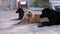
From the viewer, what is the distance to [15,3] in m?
12.1

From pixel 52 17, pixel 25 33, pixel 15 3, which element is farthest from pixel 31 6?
pixel 25 33

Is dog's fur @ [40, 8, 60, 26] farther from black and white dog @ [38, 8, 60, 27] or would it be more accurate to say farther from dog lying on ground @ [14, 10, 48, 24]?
Answer: dog lying on ground @ [14, 10, 48, 24]

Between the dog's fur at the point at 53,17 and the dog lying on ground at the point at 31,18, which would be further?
the dog lying on ground at the point at 31,18

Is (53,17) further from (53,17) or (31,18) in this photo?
(31,18)

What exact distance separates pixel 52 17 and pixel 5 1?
22.5 feet

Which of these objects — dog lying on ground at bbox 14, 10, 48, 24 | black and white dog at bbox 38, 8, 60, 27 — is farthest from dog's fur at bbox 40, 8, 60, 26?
dog lying on ground at bbox 14, 10, 48, 24

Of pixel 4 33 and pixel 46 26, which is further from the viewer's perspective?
pixel 46 26

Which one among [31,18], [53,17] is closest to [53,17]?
[53,17]

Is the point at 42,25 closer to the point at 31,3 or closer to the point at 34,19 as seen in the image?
the point at 34,19

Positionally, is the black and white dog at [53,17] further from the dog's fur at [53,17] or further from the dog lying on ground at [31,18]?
the dog lying on ground at [31,18]

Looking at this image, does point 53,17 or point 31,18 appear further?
point 31,18

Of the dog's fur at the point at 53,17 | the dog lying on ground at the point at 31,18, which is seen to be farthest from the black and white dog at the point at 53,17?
the dog lying on ground at the point at 31,18

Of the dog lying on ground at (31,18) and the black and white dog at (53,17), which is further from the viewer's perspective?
the dog lying on ground at (31,18)

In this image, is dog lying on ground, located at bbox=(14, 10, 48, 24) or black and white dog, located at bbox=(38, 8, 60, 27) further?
dog lying on ground, located at bbox=(14, 10, 48, 24)
